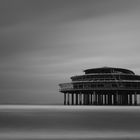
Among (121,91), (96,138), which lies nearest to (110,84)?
(121,91)

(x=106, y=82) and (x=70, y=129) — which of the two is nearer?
(x=70, y=129)

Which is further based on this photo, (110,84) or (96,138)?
(110,84)

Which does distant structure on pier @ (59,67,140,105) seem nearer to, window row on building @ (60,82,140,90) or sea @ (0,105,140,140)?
window row on building @ (60,82,140,90)

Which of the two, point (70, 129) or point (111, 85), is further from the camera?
point (111, 85)

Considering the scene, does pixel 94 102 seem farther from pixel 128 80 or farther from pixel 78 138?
pixel 78 138

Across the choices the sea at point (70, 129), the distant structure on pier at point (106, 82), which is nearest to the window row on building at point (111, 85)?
the distant structure on pier at point (106, 82)

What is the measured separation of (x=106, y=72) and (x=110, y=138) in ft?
452

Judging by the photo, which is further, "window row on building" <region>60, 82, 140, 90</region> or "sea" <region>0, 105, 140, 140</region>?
"window row on building" <region>60, 82, 140, 90</region>

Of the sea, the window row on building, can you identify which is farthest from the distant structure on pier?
the sea

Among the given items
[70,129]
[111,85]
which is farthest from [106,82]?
[70,129]

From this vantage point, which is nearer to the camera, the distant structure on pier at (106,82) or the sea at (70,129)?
the sea at (70,129)

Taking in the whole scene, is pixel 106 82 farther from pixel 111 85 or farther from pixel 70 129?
pixel 70 129

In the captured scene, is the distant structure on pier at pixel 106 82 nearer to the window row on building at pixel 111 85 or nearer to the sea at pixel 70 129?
the window row on building at pixel 111 85

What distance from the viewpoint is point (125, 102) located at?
653 feet
